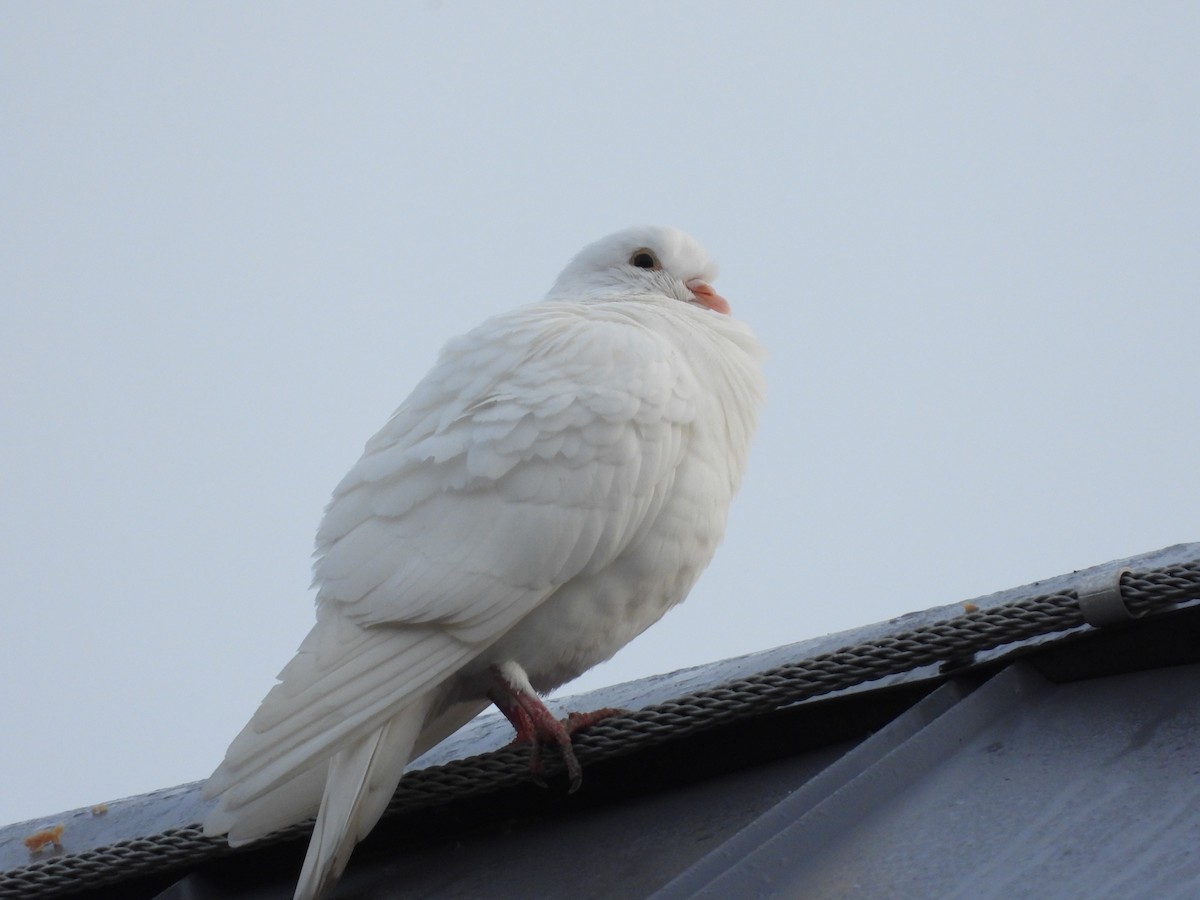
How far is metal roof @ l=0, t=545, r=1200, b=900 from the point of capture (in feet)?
8.78

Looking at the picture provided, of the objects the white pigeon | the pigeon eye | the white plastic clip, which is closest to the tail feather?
the white pigeon

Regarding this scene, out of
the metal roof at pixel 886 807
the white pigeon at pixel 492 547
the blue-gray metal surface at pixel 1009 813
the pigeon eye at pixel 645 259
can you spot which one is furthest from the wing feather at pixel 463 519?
the pigeon eye at pixel 645 259

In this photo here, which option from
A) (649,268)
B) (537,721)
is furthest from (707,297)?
(537,721)

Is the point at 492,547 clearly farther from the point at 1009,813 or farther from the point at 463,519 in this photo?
the point at 1009,813

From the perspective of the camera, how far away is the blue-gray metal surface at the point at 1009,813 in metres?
2.59

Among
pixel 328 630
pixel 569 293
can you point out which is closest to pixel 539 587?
pixel 328 630

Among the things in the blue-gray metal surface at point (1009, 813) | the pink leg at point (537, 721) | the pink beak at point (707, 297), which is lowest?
the pink leg at point (537, 721)

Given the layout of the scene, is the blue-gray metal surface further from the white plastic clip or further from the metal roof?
the white plastic clip

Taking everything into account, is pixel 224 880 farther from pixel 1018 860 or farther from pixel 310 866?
pixel 1018 860

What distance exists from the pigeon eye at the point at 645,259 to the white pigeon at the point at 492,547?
1125 millimetres

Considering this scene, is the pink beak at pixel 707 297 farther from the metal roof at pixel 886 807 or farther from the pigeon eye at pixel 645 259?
the metal roof at pixel 886 807

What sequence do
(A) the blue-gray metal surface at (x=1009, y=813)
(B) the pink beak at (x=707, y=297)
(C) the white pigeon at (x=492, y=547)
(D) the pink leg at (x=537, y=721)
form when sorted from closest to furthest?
→ (A) the blue-gray metal surface at (x=1009, y=813)
(C) the white pigeon at (x=492, y=547)
(D) the pink leg at (x=537, y=721)
(B) the pink beak at (x=707, y=297)

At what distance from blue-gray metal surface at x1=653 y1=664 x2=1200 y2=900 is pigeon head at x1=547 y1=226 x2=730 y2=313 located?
10.2 feet

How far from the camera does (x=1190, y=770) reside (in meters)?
2.76
